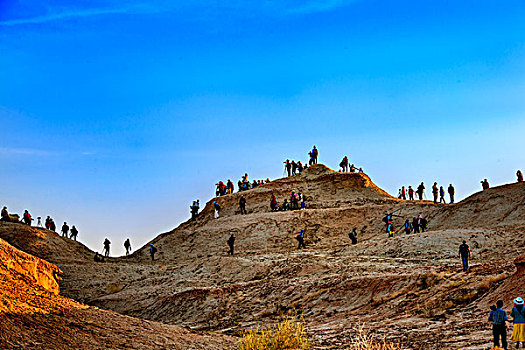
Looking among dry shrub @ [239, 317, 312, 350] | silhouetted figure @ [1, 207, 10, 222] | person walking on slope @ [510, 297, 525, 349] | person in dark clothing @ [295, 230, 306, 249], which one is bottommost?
dry shrub @ [239, 317, 312, 350]

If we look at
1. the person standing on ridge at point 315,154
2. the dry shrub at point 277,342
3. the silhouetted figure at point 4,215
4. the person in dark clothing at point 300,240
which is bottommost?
the dry shrub at point 277,342

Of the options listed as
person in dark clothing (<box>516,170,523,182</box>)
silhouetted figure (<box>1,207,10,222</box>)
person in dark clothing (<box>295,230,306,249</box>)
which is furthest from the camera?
silhouetted figure (<box>1,207,10,222</box>)

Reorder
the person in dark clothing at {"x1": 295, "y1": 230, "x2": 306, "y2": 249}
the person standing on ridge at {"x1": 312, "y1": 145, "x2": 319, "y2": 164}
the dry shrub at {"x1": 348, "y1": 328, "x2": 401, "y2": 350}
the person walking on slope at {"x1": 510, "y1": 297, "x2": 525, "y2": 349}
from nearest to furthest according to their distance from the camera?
the dry shrub at {"x1": 348, "y1": 328, "x2": 401, "y2": 350} → the person walking on slope at {"x1": 510, "y1": 297, "x2": 525, "y2": 349} → the person in dark clothing at {"x1": 295, "y1": 230, "x2": 306, "y2": 249} → the person standing on ridge at {"x1": 312, "y1": 145, "x2": 319, "y2": 164}

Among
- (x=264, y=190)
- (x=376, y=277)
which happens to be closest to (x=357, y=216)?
(x=264, y=190)

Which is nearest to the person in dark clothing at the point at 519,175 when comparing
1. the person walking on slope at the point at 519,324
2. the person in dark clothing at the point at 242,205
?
the person in dark clothing at the point at 242,205

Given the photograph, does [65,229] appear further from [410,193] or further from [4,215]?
[410,193]

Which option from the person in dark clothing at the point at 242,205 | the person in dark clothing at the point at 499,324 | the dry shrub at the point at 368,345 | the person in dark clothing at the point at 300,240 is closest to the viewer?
the dry shrub at the point at 368,345

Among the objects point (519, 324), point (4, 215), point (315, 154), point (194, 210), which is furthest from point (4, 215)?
point (519, 324)

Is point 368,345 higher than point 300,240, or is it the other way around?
point 300,240

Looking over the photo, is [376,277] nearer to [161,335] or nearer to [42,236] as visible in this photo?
[161,335]

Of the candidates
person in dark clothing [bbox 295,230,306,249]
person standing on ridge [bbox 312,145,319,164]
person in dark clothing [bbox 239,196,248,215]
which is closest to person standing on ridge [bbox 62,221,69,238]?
person in dark clothing [bbox 239,196,248,215]

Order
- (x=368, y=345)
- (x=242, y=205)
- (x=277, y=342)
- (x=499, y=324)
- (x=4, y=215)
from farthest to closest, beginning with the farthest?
1. (x=242, y=205)
2. (x=4, y=215)
3. (x=277, y=342)
4. (x=368, y=345)
5. (x=499, y=324)

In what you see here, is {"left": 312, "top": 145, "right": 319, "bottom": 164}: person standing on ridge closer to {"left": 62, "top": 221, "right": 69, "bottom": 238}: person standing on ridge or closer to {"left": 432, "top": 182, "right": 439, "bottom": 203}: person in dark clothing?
{"left": 432, "top": 182, "right": 439, "bottom": 203}: person in dark clothing

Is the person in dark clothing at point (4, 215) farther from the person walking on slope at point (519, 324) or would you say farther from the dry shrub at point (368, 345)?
the person walking on slope at point (519, 324)
